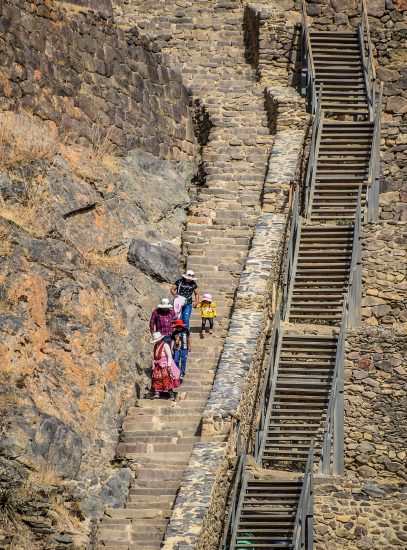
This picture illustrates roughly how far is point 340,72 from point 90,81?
262 inches

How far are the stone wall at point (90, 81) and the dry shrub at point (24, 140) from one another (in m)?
0.27

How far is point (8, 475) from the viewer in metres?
22.1

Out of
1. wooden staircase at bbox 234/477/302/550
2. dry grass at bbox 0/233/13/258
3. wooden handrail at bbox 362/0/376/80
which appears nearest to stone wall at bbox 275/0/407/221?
wooden handrail at bbox 362/0/376/80

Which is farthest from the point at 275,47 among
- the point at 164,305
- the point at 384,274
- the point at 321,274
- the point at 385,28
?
the point at 164,305

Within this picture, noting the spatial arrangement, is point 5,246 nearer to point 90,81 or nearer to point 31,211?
point 31,211

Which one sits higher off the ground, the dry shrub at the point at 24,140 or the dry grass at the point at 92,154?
the dry shrub at the point at 24,140

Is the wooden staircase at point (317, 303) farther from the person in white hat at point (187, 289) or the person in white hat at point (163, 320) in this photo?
the person in white hat at point (163, 320)

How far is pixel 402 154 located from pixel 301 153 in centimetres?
276

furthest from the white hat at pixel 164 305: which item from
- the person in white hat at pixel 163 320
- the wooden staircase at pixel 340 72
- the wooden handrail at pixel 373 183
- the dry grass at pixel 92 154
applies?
the wooden staircase at pixel 340 72

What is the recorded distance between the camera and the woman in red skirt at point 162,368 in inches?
1005

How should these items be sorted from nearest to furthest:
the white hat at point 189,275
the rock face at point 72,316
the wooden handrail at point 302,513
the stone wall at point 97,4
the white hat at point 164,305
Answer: the rock face at point 72,316
the wooden handrail at point 302,513
the white hat at point 164,305
the white hat at point 189,275
the stone wall at point 97,4

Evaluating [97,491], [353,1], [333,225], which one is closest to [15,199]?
[97,491]

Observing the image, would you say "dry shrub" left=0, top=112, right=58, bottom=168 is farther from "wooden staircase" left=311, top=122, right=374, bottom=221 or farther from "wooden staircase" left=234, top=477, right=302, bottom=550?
"wooden staircase" left=234, top=477, right=302, bottom=550

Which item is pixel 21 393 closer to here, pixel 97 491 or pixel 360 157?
pixel 97 491
